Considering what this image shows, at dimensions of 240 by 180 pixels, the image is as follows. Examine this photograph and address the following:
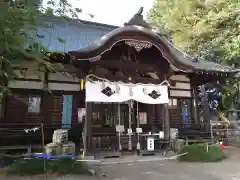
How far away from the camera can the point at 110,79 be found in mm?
9273

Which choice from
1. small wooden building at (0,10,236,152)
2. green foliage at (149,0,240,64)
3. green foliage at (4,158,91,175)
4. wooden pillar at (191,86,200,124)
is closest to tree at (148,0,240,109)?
green foliage at (149,0,240,64)

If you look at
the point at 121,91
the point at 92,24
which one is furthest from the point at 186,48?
the point at 121,91

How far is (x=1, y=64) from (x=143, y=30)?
24.0 feet

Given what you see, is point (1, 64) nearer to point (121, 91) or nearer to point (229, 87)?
point (121, 91)

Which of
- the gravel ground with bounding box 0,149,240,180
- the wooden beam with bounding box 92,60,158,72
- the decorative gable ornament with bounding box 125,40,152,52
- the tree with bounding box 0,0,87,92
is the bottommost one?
the gravel ground with bounding box 0,149,240,180

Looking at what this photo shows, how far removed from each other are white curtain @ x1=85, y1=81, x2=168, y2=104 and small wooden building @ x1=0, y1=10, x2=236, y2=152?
296 millimetres

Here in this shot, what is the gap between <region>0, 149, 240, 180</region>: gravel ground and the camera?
248 inches

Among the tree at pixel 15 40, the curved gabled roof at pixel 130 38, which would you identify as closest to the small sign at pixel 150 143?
the curved gabled roof at pixel 130 38

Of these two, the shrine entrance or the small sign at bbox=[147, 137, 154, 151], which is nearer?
the shrine entrance

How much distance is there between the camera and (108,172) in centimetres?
683

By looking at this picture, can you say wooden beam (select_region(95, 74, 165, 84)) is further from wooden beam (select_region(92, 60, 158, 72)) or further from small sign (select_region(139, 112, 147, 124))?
small sign (select_region(139, 112, 147, 124))

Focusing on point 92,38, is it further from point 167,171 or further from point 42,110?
point 167,171

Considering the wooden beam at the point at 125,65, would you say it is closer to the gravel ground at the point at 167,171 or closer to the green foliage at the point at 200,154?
the green foliage at the point at 200,154

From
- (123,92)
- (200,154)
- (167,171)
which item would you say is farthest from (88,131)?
(200,154)
